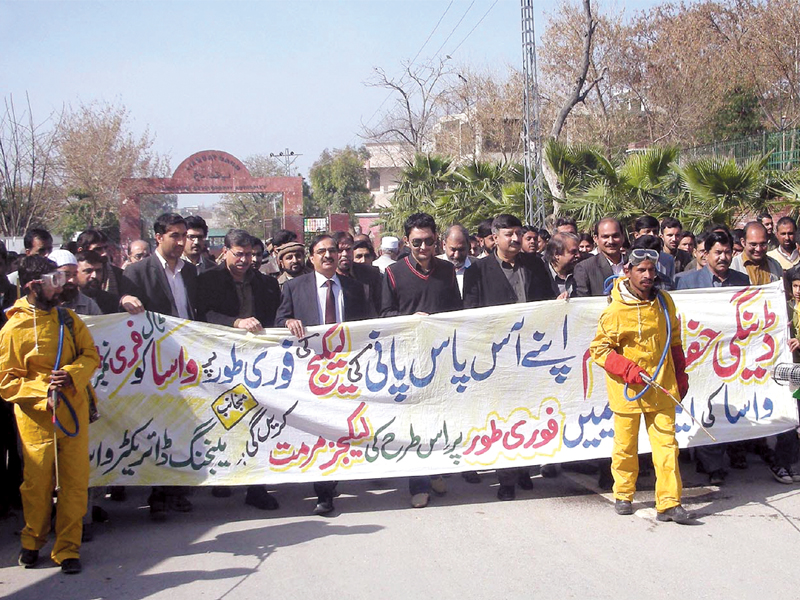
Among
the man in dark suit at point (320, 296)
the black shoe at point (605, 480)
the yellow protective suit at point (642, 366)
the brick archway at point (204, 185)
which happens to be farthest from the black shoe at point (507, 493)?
the brick archway at point (204, 185)

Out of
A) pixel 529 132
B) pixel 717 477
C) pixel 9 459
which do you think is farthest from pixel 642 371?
pixel 529 132

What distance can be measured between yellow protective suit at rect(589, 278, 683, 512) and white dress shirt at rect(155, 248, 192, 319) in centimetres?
310

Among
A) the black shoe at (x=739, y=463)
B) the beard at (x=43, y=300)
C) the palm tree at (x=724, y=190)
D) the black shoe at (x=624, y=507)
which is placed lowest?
the black shoe at (x=739, y=463)

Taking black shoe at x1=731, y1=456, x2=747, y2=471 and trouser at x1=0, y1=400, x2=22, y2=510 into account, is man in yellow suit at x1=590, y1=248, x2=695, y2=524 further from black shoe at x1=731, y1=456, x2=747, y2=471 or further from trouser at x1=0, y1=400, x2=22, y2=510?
trouser at x1=0, y1=400, x2=22, y2=510

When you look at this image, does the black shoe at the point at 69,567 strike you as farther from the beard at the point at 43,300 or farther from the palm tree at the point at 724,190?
the palm tree at the point at 724,190

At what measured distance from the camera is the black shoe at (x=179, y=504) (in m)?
6.02

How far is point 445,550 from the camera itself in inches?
195

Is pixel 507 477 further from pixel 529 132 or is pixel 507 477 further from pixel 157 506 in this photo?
pixel 529 132

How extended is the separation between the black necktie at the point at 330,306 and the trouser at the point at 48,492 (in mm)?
2076

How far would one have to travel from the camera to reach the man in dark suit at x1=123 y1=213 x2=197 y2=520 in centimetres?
635

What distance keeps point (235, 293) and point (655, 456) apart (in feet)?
10.7

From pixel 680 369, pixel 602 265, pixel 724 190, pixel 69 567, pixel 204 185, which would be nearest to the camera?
pixel 69 567

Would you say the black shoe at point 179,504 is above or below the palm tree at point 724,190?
below

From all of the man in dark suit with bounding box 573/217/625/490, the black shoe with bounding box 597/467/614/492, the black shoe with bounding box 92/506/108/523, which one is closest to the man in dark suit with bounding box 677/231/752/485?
the man in dark suit with bounding box 573/217/625/490
